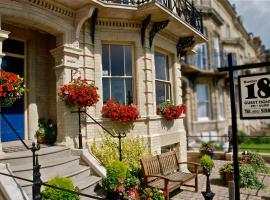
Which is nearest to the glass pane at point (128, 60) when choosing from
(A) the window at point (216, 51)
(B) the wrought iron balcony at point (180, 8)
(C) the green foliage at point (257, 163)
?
(B) the wrought iron balcony at point (180, 8)

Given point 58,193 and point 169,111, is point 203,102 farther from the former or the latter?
point 58,193

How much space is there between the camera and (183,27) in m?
9.47

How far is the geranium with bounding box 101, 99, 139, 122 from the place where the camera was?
7.86 meters

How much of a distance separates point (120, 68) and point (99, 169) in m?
3.57

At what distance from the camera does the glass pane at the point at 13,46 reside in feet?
25.1

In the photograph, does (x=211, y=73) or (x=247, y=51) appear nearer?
(x=211, y=73)

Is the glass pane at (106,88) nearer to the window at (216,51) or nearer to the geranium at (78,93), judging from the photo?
the geranium at (78,93)

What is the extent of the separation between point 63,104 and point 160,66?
4303 mm

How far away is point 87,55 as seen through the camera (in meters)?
7.86

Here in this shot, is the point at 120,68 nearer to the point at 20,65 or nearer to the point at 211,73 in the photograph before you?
the point at 20,65

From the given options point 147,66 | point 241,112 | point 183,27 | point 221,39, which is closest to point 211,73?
point 221,39

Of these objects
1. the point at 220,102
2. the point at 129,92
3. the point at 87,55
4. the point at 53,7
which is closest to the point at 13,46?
the point at 53,7

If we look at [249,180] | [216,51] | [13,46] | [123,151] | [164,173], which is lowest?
[249,180]

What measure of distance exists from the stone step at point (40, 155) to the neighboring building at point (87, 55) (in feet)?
1.38
